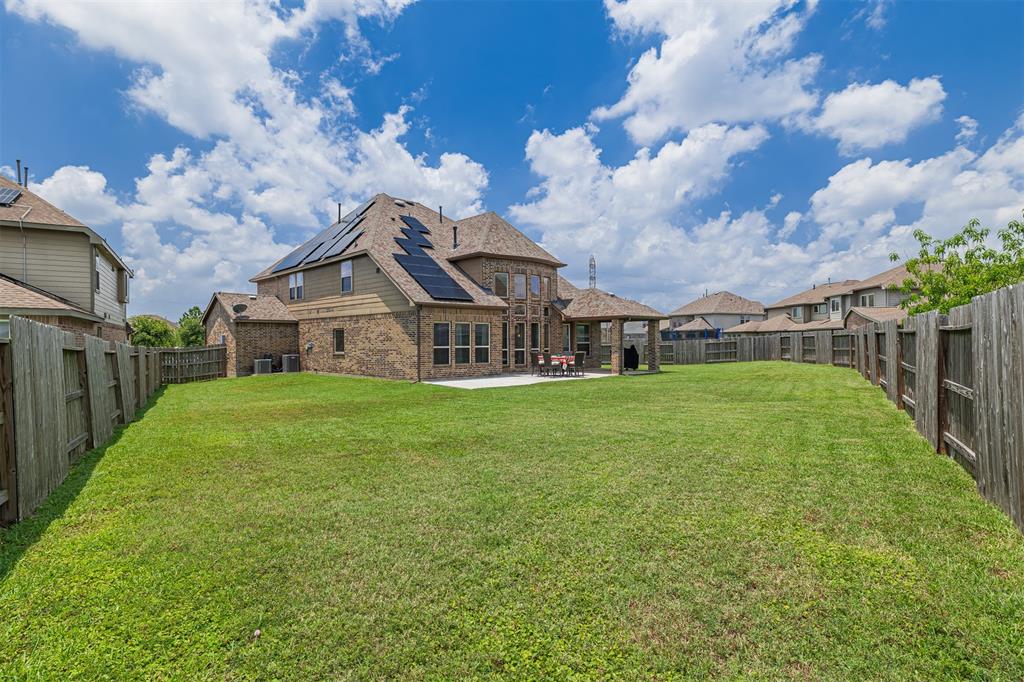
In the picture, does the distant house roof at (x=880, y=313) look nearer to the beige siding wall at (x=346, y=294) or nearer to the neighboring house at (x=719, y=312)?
the neighboring house at (x=719, y=312)

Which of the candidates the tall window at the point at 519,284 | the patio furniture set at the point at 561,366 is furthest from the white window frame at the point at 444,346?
the tall window at the point at 519,284

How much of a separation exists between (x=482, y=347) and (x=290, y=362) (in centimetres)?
1067

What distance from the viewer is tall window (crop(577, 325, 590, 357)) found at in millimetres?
26359

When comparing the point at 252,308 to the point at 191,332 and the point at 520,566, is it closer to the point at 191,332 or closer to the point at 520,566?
the point at 191,332

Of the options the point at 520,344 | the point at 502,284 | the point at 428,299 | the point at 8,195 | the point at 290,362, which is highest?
the point at 8,195

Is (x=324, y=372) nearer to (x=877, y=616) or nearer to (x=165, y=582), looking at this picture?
(x=165, y=582)

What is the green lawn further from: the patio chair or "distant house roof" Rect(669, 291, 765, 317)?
"distant house roof" Rect(669, 291, 765, 317)

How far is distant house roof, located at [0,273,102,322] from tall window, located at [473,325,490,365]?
12629 millimetres

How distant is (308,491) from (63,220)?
17.6 m

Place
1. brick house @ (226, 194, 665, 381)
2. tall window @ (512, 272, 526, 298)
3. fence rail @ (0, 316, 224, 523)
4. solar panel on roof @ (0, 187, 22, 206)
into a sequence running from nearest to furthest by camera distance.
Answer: fence rail @ (0, 316, 224, 523)
solar panel on roof @ (0, 187, 22, 206)
brick house @ (226, 194, 665, 381)
tall window @ (512, 272, 526, 298)

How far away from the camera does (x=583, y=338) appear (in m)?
26.5

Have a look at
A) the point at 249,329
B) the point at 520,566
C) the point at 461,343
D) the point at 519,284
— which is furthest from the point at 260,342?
the point at 520,566

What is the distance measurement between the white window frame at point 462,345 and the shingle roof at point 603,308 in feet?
21.7

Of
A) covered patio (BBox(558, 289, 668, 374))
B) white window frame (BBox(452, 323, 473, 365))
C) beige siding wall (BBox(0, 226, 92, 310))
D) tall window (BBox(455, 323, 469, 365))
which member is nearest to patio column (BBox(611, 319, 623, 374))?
covered patio (BBox(558, 289, 668, 374))
